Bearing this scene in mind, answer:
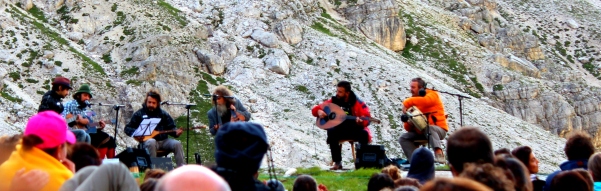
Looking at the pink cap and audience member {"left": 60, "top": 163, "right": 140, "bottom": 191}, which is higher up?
the pink cap

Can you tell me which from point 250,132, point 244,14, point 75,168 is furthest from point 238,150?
point 244,14

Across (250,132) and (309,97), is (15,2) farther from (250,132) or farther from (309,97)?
(250,132)

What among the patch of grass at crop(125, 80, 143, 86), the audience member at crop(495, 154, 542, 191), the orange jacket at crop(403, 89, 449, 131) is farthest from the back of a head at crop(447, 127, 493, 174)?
the patch of grass at crop(125, 80, 143, 86)

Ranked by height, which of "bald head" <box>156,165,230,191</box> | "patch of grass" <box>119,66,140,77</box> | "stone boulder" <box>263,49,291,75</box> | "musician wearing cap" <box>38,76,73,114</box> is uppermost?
"stone boulder" <box>263,49,291,75</box>

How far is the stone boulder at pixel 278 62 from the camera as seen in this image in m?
45.6

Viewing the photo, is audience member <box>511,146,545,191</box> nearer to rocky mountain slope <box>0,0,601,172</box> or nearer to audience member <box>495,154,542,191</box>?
audience member <box>495,154,542,191</box>

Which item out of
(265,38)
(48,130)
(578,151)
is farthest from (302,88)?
(48,130)

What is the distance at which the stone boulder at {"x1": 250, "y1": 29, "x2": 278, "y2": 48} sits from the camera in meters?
48.0

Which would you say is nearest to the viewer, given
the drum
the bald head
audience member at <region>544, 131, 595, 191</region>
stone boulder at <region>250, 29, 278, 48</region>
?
the bald head

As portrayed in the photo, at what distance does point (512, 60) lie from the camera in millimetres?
60156

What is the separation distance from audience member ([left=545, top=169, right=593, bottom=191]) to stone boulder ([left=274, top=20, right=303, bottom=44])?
43.0 meters

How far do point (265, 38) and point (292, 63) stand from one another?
279 cm

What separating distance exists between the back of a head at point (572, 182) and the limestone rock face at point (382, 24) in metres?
51.8

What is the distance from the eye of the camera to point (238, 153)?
552 cm
